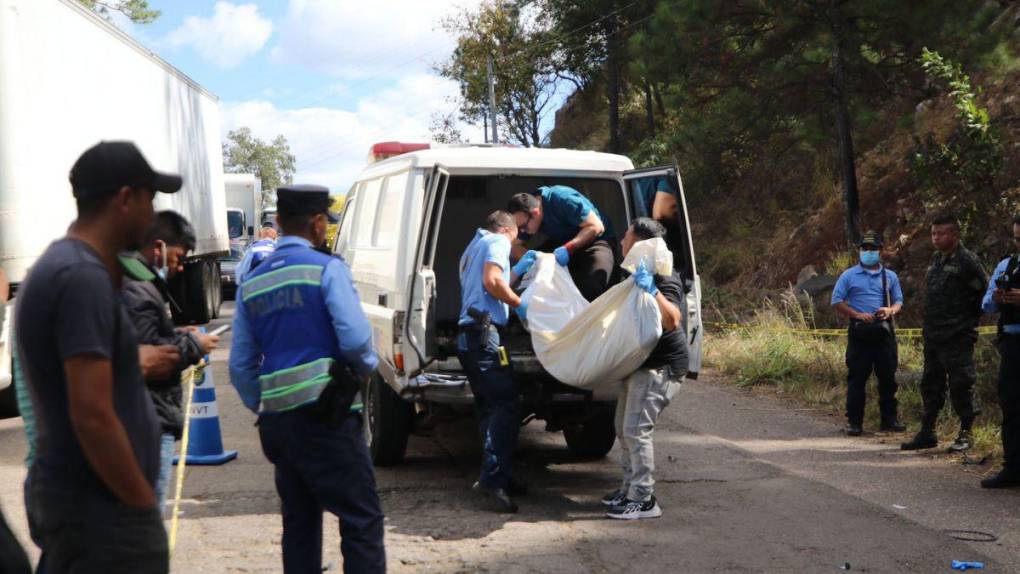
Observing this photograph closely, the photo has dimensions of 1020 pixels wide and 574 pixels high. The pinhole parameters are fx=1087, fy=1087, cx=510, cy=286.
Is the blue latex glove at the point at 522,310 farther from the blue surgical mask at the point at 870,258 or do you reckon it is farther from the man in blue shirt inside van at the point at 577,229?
the blue surgical mask at the point at 870,258

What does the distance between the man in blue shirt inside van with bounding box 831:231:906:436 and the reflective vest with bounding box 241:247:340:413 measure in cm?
617

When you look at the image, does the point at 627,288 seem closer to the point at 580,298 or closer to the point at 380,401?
the point at 580,298

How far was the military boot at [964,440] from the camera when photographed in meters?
8.12

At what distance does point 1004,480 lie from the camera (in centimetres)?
705

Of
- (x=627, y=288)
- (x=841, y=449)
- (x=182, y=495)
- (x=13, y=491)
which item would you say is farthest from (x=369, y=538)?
(x=841, y=449)

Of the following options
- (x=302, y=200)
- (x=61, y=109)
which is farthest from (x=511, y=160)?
(x=61, y=109)

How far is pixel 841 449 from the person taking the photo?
849 centimetres

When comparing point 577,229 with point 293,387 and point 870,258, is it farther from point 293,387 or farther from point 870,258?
point 293,387

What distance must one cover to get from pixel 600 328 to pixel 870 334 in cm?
383

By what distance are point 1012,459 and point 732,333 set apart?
24.9 feet

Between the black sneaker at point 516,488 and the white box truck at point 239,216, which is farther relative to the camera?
the white box truck at point 239,216

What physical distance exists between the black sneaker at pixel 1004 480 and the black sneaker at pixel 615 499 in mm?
2456

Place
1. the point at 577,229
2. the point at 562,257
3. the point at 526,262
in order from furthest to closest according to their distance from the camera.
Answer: the point at 577,229
the point at 526,262
the point at 562,257

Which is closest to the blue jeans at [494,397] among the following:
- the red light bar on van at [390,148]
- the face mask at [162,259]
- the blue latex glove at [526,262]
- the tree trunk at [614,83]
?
the blue latex glove at [526,262]
